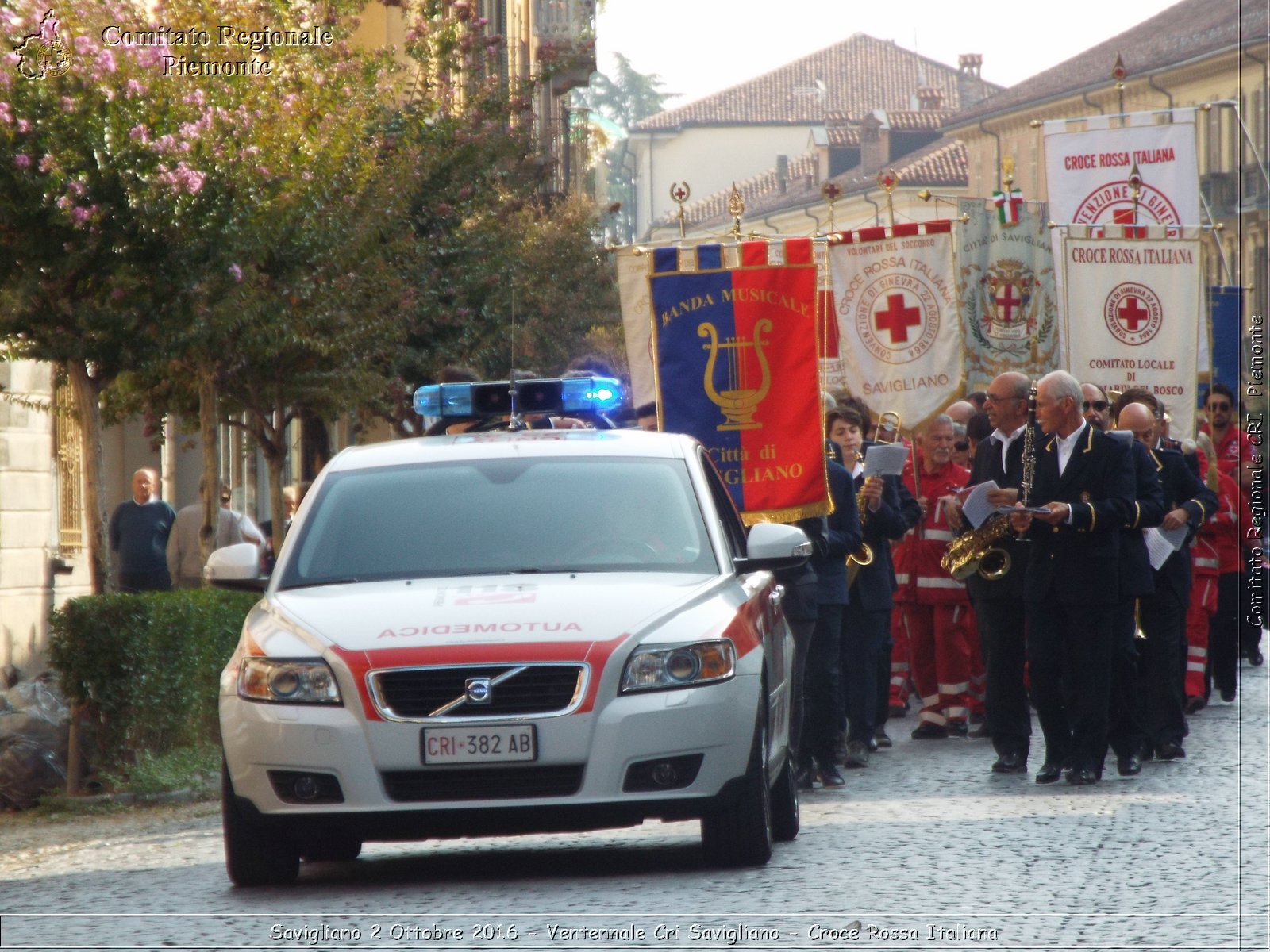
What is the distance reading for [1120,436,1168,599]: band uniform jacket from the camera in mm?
11672

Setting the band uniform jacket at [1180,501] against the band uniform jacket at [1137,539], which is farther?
the band uniform jacket at [1180,501]

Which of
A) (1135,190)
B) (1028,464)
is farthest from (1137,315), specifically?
(1028,464)

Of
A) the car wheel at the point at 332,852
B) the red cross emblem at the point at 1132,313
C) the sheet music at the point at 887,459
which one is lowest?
the car wheel at the point at 332,852

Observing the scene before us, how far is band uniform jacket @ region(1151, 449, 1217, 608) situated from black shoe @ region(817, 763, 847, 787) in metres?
2.83

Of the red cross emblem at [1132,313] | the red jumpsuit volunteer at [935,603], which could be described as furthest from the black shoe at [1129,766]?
the red cross emblem at [1132,313]

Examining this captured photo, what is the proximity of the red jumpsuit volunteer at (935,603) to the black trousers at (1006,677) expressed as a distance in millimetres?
2566

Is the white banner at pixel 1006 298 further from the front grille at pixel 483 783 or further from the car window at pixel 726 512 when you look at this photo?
the front grille at pixel 483 783

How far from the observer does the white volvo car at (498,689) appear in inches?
307

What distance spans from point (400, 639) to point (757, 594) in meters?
1.57

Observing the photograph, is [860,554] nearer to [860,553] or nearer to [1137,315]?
[860,553]

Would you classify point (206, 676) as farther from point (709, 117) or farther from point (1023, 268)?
point (709, 117)

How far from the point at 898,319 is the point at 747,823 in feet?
34.1

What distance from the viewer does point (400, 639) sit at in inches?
311

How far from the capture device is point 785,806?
9234 mm
